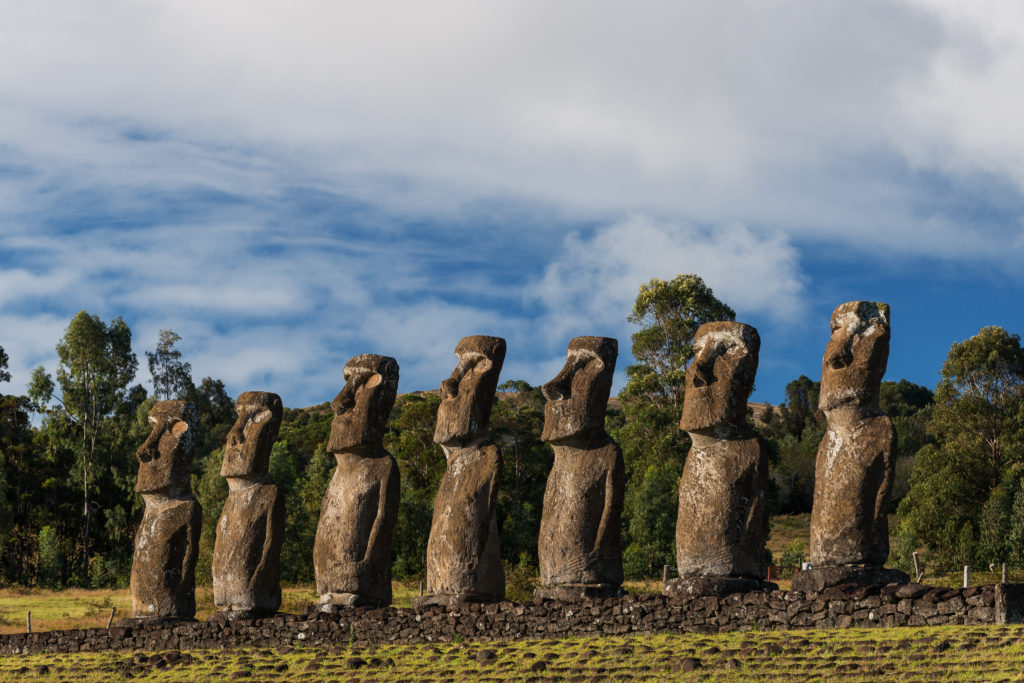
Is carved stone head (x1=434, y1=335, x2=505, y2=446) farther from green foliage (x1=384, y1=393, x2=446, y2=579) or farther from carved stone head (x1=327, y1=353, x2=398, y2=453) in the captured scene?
green foliage (x1=384, y1=393, x2=446, y2=579)

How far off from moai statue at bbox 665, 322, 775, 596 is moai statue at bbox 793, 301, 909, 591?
68cm

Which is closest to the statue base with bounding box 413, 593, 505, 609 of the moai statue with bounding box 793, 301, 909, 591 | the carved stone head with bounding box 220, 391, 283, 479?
the carved stone head with bounding box 220, 391, 283, 479

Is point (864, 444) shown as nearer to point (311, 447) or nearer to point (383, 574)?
point (383, 574)

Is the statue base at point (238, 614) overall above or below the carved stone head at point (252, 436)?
below

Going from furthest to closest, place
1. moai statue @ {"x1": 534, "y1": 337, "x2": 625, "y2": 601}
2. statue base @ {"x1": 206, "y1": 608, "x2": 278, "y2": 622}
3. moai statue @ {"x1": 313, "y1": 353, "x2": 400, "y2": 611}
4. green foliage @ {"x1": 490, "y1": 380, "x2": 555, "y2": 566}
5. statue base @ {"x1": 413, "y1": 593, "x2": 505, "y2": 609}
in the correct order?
green foliage @ {"x1": 490, "y1": 380, "x2": 555, "y2": 566} < statue base @ {"x1": 206, "y1": 608, "x2": 278, "y2": 622} < moai statue @ {"x1": 313, "y1": 353, "x2": 400, "y2": 611} < statue base @ {"x1": 413, "y1": 593, "x2": 505, "y2": 609} < moai statue @ {"x1": 534, "y1": 337, "x2": 625, "y2": 601}

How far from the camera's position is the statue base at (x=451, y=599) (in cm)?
1579

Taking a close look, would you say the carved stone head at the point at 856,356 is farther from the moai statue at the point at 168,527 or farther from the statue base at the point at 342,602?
the moai statue at the point at 168,527

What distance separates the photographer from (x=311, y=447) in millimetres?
58594

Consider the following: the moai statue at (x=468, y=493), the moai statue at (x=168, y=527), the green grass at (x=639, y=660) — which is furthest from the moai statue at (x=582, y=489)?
the moai statue at (x=168, y=527)

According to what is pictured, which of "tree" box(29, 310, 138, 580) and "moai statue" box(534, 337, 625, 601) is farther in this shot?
"tree" box(29, 310, 138, 580)

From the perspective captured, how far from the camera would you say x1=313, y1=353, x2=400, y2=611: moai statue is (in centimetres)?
1686

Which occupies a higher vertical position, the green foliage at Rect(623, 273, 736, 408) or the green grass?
the green foliage at Rect(623, 273, 736, 408)

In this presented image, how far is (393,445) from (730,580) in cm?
3040

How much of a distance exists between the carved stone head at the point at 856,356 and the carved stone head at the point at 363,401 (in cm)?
606
